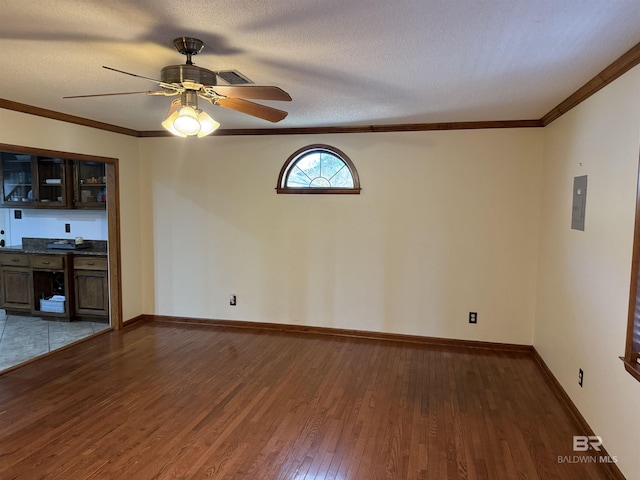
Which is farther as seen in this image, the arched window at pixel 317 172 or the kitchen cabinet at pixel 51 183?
the kitchen cabinet at pixel 51 183

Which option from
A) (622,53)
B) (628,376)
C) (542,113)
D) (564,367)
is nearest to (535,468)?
(628,376)

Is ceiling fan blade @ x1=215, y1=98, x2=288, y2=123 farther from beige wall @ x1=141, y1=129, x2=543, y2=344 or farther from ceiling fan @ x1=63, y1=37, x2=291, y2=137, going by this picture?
beige wall @ x1=141, y1=129, x2=543, y2=344

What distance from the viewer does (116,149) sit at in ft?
15.3

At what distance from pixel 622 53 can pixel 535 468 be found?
233 cm

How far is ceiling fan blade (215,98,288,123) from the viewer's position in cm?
241

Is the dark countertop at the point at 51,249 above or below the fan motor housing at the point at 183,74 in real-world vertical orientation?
below

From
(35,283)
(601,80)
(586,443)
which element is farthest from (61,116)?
(586,443)

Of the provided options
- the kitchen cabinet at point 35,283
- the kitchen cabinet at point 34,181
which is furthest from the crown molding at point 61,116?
the kitchen cabinet at point 35,283

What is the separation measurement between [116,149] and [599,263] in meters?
4.70

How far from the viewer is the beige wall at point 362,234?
13.7 feet

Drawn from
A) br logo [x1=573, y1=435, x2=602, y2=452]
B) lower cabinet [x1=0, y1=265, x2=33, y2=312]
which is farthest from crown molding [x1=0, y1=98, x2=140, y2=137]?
br logo [x1=573, y1=435, x2=602, y2=452]

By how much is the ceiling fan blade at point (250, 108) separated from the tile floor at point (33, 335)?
3188 millimetres

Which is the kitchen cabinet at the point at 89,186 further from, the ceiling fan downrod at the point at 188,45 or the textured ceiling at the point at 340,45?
the ceiling fan downrod at the point at 188,45

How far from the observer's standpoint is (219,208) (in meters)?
4.89
